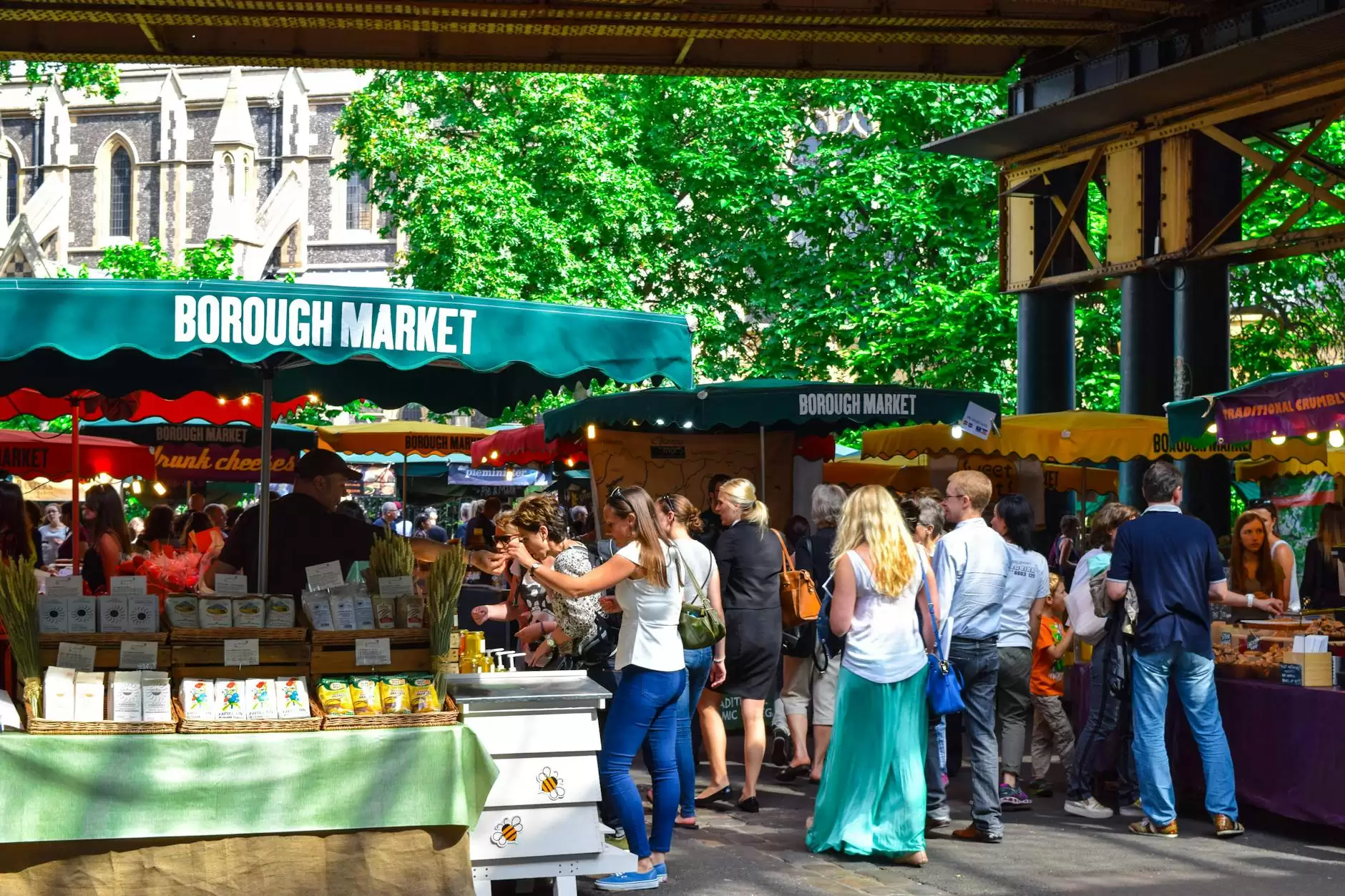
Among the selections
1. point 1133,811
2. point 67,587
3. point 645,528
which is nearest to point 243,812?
point 67,587

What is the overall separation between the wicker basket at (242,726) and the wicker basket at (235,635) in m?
0.24

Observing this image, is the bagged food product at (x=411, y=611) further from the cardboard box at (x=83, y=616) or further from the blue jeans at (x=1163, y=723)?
the blue jeans at (x=1163, y=723)

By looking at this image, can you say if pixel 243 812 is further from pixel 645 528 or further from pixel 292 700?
pixel 645 528

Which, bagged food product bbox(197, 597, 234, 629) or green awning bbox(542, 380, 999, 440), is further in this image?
green awning bbox(542, 380, 999, 440)

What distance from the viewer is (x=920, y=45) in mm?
16000

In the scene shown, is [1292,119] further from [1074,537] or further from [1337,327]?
[1337,327]

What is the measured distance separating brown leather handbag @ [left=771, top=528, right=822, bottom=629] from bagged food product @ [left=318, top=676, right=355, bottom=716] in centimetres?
402

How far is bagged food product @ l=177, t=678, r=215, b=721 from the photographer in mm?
5926

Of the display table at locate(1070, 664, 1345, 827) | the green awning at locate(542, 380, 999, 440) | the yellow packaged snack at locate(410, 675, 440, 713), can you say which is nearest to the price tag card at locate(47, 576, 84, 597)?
the yellow packaged snack at locate(410, 675, 440, 713)

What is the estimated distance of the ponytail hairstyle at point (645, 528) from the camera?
6855 mm

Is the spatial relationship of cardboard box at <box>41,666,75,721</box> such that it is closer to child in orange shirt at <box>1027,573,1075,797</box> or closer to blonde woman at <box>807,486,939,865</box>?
blonde woman at <box>807,486,939,865</box>

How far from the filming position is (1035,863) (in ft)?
25.1

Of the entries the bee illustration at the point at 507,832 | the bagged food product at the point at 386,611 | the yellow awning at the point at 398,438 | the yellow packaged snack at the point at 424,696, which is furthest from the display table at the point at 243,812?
the yellow awning at the point at 398,438

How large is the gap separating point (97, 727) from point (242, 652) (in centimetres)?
59
